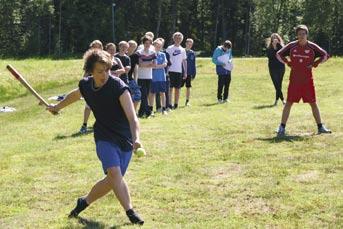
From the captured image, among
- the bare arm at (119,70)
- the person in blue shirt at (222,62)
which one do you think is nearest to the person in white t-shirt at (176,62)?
the person in blue shirt at (222,62)

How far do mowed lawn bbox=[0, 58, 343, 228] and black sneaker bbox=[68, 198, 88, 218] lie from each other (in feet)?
0.35

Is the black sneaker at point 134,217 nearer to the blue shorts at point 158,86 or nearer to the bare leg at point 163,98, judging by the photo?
the blue shorts at point 158,86

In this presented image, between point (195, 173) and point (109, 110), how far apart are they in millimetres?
3158

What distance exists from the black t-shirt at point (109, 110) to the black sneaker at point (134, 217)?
70 cm

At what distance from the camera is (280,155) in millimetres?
9953

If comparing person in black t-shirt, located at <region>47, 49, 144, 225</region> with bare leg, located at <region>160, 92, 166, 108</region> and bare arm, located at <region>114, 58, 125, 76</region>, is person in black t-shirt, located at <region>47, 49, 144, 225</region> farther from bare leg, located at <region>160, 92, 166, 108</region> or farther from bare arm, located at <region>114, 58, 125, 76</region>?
bare leg, located at <region>160, 92, 166, 108</region>

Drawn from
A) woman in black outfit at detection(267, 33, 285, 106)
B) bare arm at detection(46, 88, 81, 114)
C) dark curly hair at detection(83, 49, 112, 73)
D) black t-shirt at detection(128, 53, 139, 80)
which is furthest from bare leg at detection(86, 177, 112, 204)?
woman in black outfit at detection(267, 33, 285, 106)

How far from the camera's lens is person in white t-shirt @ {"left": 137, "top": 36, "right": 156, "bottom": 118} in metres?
14.5

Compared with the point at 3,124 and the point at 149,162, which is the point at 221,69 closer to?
the point at 3,124

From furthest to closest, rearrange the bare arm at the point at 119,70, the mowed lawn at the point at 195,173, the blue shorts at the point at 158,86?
the blue shorts at the point at 158,86, the bare arm at the point at 119,70, the mowed lawn at the point at 195,173

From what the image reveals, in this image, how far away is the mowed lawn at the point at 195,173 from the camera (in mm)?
6930

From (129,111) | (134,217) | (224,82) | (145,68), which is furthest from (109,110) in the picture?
(224,82)

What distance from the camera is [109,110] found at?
6.17 m

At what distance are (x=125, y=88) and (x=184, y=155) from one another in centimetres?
440
